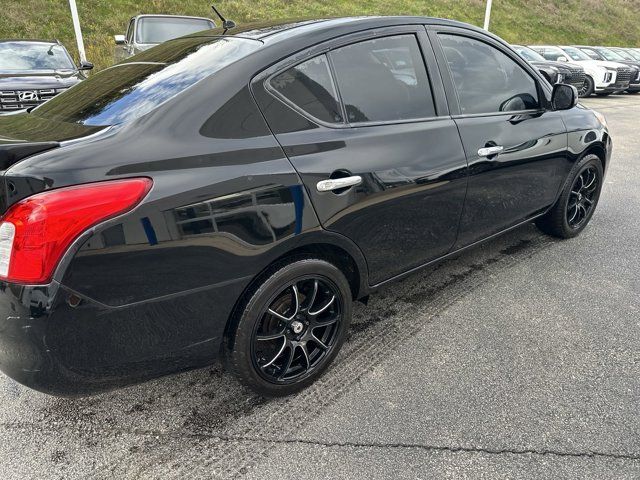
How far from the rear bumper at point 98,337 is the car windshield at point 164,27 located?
28.7 feet

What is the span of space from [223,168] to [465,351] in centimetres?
169

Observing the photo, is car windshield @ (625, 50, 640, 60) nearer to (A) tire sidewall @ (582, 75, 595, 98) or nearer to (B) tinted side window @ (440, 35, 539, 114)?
(A) tire sidewall @ (582, 75, 595, 98)

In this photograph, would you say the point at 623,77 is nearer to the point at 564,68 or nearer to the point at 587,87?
the point at 587,87

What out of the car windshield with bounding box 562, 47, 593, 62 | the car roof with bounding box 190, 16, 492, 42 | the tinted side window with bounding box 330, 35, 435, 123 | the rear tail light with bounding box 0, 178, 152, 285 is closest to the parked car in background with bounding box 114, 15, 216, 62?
the car roof with bounding box 190, 16, 492, 42

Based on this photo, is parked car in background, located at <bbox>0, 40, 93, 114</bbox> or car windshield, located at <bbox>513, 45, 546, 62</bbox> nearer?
parked car in background, located at <bbox>0, 40, 93, 114</bbox>

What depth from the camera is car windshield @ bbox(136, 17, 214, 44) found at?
366 inches

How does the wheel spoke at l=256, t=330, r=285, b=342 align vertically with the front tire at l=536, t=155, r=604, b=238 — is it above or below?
below

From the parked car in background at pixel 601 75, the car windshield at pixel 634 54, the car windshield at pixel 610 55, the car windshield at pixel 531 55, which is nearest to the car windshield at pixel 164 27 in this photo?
the car windshield at pixel 531 55

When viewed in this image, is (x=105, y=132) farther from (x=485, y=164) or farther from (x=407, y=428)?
(x=485, y=164)

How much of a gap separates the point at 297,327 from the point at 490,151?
162 centimetres

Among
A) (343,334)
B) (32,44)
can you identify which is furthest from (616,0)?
(343,334)

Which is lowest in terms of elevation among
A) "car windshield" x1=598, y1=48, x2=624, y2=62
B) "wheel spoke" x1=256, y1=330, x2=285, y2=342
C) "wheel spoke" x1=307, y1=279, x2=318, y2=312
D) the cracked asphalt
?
the cracked asphalt

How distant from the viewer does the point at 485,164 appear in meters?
2.90

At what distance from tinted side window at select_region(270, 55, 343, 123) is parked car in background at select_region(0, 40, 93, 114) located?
474cm
